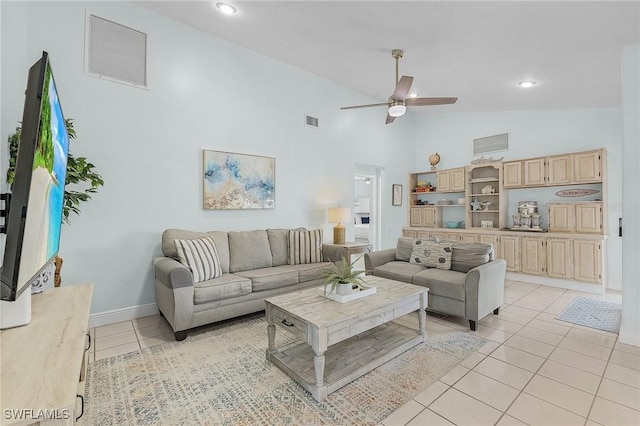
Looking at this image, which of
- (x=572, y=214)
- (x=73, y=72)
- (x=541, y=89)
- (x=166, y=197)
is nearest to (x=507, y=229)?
(x=572, y=214)

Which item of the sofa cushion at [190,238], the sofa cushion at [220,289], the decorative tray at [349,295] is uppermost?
the sofa cushion at [190,238]

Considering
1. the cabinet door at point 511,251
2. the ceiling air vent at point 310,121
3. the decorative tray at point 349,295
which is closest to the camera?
the decorative tray at point 349,295

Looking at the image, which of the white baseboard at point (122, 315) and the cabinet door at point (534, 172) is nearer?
the white baseboard at point (122, 315)

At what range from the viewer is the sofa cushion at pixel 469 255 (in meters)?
3.42

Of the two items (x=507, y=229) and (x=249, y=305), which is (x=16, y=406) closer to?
(x=249, y=305)

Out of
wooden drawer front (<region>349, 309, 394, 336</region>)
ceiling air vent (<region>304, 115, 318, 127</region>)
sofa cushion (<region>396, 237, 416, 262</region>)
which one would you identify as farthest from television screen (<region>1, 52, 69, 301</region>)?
ceiling air vent (<region>304, 115, 318, 127</region>)

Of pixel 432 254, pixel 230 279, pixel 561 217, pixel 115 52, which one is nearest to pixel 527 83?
pixel 561 217

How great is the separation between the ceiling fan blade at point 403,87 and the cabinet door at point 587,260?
3581 millimetres

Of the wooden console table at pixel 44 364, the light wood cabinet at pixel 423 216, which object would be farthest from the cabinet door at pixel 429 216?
the wooden console table at pixel 44 364

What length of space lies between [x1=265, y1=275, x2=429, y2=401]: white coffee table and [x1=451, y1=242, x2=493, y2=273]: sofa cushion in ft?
3.30

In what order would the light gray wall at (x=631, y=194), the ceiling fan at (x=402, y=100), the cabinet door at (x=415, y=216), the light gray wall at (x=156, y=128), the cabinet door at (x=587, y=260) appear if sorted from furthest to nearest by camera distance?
1. the cabinet door at (x=415, y=216)
2. the cabinet door at (x=587, y=260)
3. the ceiling fan at (x=402, y=100)
4. the light gray wall at (x=156, y=128)
5. the light gray wall at (x=631, y=194)

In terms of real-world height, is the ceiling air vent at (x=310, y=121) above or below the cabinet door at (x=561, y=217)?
above

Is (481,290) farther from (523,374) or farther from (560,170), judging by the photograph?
(560,170)

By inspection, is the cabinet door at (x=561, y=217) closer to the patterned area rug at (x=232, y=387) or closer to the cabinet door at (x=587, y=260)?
the cabinet door at (x=587, y=260)
